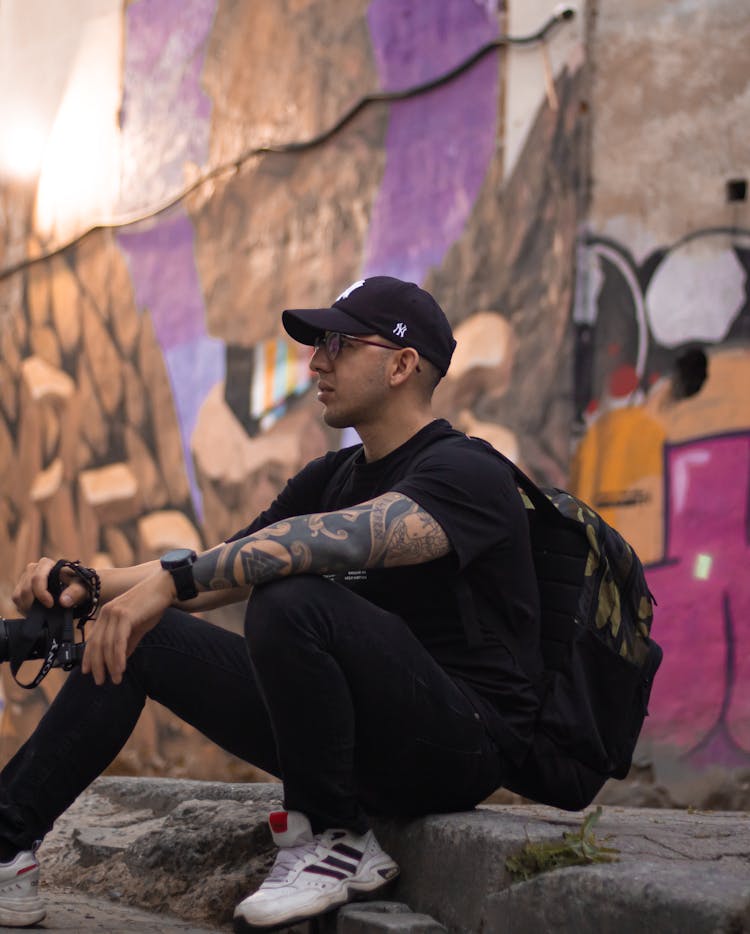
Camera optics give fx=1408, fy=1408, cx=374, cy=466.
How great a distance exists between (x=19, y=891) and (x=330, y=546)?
96cm

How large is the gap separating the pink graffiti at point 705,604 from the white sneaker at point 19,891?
A: 10.2 ft

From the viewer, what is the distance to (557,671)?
2.88 meters

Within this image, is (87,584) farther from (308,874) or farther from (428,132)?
(428,132)

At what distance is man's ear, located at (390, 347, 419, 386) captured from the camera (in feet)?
10.1

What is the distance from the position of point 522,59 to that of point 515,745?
3.95 meters

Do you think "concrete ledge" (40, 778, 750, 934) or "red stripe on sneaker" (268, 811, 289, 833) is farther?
"red stripe on sneaker" (268, 811, 289, 833)

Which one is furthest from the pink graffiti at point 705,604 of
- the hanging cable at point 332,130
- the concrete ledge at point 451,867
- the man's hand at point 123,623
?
the man's hand at point 123,623

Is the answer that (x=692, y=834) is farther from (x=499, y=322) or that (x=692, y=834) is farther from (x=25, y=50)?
(x=25, y=50)

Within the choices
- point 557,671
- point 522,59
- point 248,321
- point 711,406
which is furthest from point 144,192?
point 557,671

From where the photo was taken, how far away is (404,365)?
122 inches

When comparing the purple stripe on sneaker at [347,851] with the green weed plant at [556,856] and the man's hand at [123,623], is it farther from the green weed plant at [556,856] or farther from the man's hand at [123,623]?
the man's hand at [123,623]

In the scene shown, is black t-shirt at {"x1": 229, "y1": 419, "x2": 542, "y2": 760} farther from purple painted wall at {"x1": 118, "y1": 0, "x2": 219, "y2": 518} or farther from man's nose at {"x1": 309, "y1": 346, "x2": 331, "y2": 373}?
purple painted wall at {"x1": 118, "y1": 0, "x2": 219, "y2": 518}

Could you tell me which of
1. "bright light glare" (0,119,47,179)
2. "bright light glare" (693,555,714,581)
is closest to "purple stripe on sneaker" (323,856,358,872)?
"bright light glare" (693,555,714,581)

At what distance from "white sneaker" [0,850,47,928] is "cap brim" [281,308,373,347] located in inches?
48.1
